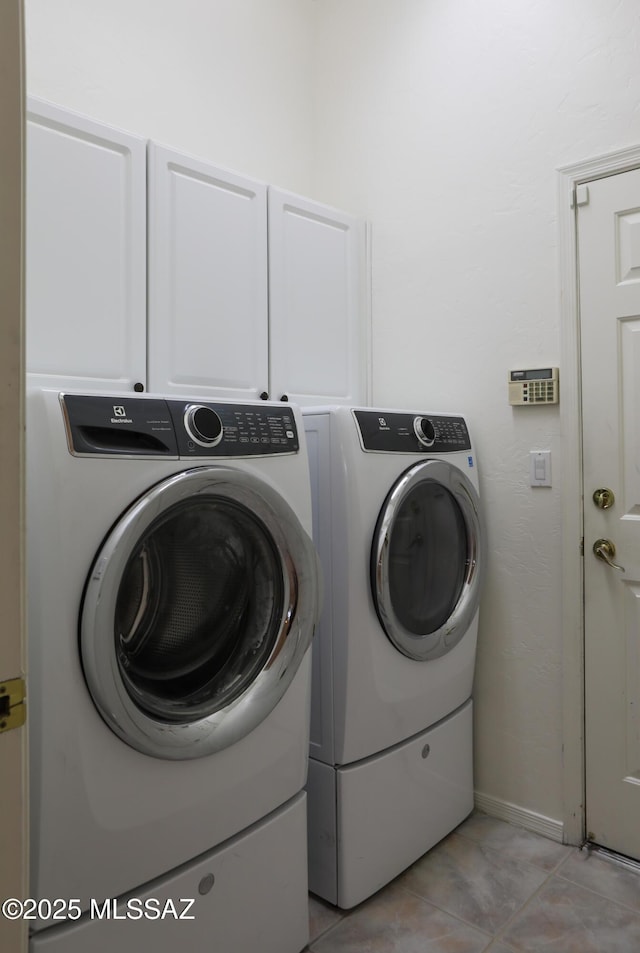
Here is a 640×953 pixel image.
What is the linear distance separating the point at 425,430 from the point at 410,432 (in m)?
0.08

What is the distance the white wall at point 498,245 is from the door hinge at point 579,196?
72 mm

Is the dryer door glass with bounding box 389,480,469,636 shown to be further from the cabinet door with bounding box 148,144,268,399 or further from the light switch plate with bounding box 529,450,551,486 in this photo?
the cabinet door with bounding box 148,144,268,399

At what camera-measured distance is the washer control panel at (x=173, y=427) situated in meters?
1.20

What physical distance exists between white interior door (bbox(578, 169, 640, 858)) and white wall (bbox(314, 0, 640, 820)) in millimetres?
103

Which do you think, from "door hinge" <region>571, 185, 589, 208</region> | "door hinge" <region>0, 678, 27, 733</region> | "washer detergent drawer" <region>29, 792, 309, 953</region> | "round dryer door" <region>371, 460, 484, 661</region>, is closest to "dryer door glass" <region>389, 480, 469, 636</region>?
"round dryer door" <region>371, 460, 484, 661</region>

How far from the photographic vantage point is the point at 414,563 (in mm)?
1924

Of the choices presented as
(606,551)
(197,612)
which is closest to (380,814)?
(197,612)

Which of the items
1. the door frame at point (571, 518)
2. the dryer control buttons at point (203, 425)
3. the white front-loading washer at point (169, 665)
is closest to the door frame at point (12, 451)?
the white front-loading washer at point (169, 665)

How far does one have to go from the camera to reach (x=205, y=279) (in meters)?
1.99

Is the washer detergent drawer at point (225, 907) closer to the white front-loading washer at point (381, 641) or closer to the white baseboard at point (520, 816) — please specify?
the white front-loading washer at point (381, 641)

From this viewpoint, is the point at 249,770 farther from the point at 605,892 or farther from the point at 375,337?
the point at 375,337

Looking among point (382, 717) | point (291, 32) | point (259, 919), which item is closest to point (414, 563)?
point (382, 717)

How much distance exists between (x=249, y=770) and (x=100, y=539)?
0.64 meters

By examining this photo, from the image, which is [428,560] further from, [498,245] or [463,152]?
[463,152]
